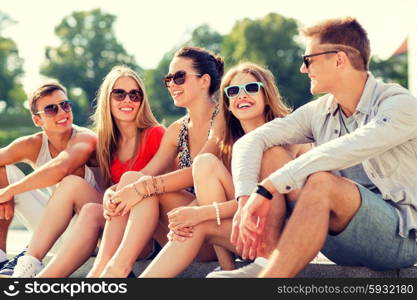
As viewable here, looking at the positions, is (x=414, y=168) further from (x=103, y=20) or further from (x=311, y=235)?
(x=103, y=20)

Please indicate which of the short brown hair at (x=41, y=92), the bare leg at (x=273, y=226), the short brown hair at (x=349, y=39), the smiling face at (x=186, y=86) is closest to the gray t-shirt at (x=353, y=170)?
the short brown hair at (x=349, y=39)

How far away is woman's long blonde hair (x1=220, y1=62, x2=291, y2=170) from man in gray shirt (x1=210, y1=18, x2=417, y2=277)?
404 mm

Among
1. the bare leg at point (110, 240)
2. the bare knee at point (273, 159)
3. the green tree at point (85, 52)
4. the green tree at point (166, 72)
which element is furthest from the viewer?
the green tree at point (166, 72)

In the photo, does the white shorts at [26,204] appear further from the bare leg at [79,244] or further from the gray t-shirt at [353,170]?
the gray t-shirt at [353,170]

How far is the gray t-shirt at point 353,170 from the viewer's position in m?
4.14

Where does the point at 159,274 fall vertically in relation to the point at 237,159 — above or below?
below

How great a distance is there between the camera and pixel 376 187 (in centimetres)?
410

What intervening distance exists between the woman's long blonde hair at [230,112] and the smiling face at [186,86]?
1.57 feet

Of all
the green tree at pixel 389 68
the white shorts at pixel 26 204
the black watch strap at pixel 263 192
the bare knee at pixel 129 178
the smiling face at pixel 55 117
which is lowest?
the green tree at pixel 389 68

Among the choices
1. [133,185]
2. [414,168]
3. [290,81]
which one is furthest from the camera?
[290,81]

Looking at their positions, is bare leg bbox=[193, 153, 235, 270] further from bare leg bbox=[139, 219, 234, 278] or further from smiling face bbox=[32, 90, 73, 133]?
smiling face bbox=[32, 90, 73, 133]

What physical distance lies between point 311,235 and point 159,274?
103cm

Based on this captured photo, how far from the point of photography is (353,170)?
4.20 meters

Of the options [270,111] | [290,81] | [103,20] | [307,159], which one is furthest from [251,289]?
[103,20]
